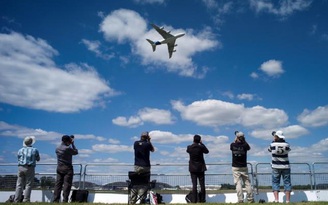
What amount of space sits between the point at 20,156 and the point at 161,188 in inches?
190

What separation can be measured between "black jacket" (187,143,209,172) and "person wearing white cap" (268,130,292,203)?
6.85ft

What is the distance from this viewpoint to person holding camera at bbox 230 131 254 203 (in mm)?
9609

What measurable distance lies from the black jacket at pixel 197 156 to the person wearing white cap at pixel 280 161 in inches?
82.2

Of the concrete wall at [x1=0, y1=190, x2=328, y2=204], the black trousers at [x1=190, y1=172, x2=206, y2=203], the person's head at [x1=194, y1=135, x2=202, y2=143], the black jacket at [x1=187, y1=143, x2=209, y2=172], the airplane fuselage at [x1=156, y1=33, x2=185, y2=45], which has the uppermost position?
the airplane fuselage at [x1=156, y1=33, x2=185, y2=45]

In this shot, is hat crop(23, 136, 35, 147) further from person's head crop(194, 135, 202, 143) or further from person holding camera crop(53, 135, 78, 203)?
person's head crop(194, 135, 202, 143)

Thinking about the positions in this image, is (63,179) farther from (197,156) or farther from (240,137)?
(240,137)

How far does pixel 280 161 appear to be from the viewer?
30.6 ft

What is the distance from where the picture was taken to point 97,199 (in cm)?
1057

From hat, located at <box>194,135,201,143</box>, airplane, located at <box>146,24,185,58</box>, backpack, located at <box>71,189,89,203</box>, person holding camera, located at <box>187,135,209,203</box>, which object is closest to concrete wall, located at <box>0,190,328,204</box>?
backpack, located at <box>71,189,89,203</box>

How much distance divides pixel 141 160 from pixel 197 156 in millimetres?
1803

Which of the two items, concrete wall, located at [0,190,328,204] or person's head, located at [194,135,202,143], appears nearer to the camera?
person's head, located at [194,135,202,143]

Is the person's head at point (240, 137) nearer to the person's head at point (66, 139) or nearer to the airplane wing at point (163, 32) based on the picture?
the person's head at point (66, 139)

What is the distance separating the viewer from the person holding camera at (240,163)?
31.5 ft

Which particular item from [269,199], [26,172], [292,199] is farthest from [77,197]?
[292,199]
